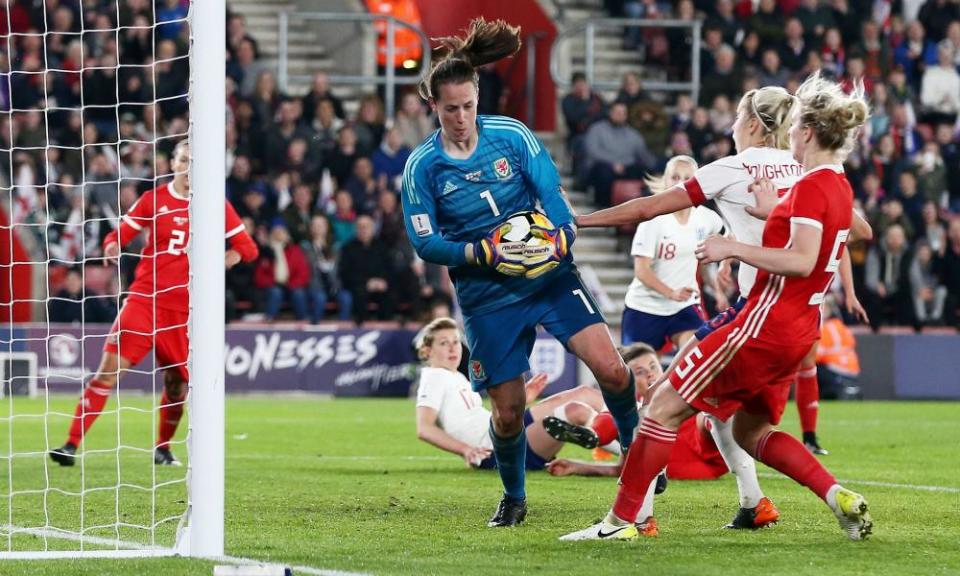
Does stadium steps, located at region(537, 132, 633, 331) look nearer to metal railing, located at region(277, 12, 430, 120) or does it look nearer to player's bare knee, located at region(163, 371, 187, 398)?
metal railing, located at region(277, 12, 430, 120)

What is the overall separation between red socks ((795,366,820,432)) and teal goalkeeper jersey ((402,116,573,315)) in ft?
15.0

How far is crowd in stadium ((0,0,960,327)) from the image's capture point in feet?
62.2

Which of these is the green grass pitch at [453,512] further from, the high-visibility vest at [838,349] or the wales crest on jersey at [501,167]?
the high-visibility vest at [838,349]

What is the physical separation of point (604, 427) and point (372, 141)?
11.7 meters

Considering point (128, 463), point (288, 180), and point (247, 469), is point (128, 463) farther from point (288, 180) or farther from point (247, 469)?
point (288, 180)

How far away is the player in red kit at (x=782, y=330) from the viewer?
6.18m

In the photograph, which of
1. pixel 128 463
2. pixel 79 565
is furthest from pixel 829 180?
pixel 128 463

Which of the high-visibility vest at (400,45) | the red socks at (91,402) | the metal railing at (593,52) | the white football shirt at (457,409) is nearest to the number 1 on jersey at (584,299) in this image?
the white football shirt at (457,409)

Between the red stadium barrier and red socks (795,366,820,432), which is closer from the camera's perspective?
red socks (795,366,820,432)

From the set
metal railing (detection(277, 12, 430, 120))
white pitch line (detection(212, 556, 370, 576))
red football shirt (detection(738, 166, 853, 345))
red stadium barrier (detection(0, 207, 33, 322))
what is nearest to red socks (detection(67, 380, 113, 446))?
white pitch line (detection(212, 556, 370, 576))

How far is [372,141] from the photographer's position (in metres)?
20.4

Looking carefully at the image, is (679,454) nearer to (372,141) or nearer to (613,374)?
(613,374)

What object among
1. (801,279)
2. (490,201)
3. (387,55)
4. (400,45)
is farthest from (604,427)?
(400,45)

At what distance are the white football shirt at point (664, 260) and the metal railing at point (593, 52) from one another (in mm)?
10514
